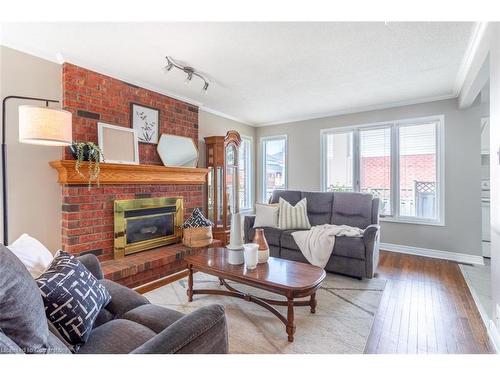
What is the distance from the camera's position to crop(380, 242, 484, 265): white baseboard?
352 cm

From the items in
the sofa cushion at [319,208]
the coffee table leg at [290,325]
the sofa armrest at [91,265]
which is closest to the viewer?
the sofa armrest at [91,265]

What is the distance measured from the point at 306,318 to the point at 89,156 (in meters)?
2.55

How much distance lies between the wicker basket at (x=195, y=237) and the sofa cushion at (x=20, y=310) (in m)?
2.42

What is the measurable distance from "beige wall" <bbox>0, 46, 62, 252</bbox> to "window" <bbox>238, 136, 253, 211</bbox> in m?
3.21

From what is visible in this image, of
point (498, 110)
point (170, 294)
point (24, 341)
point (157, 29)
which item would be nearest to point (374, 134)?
point (498, 110)

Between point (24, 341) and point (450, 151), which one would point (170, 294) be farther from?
point (450, 151)

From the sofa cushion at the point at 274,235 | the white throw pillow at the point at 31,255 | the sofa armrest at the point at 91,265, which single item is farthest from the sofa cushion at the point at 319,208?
the white throw pillow at the point at 31,255

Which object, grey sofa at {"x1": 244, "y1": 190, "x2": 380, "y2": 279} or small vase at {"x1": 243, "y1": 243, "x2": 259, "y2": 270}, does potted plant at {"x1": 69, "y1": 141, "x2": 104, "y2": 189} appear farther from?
grey sofa at {"x1": 244, "y1": 190, "x2": 380, "y2": 279}

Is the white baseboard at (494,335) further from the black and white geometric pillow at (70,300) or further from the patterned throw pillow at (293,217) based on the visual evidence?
the black and white geometric pillow at (70,300)

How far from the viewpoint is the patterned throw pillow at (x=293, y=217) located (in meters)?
3.65

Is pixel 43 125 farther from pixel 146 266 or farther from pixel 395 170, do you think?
pixel 395 170

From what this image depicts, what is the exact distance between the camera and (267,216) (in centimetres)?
375
